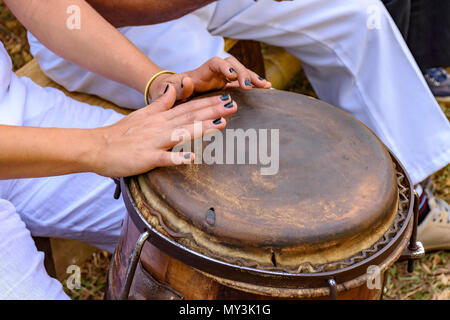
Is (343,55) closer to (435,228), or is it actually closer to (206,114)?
(435,228)

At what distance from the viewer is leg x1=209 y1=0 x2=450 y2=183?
1506 mm

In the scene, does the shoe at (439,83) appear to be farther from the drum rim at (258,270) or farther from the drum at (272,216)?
the drum rim at (258,270)

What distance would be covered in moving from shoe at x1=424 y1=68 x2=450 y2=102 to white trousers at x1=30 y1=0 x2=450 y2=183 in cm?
83

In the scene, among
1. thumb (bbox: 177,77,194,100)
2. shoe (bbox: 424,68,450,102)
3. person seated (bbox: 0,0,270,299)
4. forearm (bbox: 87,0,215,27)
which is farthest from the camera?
shoe (bbox: 424,68,450,102)

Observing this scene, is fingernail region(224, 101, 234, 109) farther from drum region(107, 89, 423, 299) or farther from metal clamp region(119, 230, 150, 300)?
metal clamp region(119, 230, 150, 300)

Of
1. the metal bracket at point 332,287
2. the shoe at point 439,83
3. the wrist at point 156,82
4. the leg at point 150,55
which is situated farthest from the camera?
the shoe at point 439,83

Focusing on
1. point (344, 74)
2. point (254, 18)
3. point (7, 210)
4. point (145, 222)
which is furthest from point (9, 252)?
point (344, 74)

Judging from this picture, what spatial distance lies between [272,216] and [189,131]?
0.68 ft

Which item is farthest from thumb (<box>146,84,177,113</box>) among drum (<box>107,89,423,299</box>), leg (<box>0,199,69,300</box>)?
leg (<box>0,199,69,300</box>)

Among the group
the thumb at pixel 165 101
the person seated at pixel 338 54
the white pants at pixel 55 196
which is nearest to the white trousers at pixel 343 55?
the person seated at pixel 338 54

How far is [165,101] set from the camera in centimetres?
96

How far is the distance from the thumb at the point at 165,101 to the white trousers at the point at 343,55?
453 millimetres

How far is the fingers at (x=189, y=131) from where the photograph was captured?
34.3 inches
